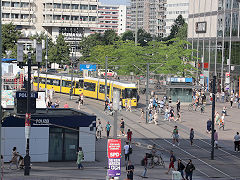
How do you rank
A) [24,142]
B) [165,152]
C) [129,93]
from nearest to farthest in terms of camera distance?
[24,142], [165,152], [129,93]

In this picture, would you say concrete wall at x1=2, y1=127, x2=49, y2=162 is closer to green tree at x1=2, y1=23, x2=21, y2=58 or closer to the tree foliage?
the tree foliage

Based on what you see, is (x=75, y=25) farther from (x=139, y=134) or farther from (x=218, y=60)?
(x=139, y=134)

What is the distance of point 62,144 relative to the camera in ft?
116

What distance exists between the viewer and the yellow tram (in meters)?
62.3

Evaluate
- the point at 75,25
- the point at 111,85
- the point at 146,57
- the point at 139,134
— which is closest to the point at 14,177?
the point at 139,134

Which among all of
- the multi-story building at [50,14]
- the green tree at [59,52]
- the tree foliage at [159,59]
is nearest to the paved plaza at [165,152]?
the tree foliage at [159,59]

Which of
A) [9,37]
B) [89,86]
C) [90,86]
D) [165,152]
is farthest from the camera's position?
[9,37]

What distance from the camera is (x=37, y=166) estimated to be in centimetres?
3397

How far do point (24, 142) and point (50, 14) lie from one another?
111 meters

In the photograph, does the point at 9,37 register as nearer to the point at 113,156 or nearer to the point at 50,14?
the point at 50,14

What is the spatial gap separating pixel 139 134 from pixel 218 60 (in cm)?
5059

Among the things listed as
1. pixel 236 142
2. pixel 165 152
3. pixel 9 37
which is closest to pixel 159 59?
pixel 9 37

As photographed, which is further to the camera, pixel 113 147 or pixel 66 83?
pixel 66 83

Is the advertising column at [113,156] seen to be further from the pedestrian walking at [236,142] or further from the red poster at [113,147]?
the pedestrian walking at [236,142]
